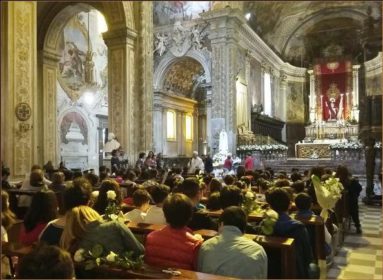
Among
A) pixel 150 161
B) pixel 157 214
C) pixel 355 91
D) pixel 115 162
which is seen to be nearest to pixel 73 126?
pixel 150 161

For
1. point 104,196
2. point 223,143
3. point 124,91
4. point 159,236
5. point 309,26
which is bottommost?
point 159,236

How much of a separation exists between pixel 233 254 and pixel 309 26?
26899mm

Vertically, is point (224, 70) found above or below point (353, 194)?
above

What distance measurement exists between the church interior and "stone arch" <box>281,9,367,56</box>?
0.15m

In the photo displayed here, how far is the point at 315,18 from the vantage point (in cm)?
2627

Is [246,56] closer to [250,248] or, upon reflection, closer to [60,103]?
[60,103]

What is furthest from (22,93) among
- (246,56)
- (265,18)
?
(265,18)

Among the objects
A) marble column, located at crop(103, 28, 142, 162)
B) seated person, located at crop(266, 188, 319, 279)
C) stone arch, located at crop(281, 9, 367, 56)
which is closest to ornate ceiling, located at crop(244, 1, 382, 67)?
stone arch, located at crop(281, 9, 367, 56)

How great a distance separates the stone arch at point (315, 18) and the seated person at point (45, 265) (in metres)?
26.7

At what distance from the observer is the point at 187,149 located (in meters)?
24.5

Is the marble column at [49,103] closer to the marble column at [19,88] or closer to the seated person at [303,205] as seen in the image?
the marble column at [19,88]

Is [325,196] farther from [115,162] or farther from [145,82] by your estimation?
[145,82]

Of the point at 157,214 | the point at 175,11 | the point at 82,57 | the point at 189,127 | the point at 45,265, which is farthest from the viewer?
the point at 189,127

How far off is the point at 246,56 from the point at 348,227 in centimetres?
1460
